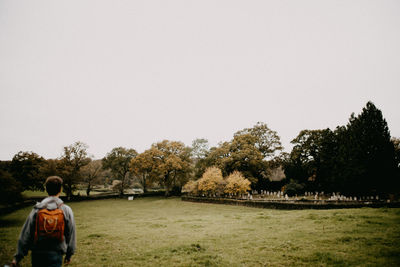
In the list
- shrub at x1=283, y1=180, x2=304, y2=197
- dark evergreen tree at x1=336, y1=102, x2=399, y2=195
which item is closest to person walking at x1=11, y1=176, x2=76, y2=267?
dark evergreen tree at x1=336, y1=102, x2=399, y2=195

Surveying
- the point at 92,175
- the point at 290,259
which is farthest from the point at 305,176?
the point at 92,175

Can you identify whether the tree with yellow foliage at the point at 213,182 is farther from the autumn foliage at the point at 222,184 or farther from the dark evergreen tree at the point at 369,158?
the dark evergreen tree at the point at 369,158

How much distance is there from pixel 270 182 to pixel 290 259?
40.6 m

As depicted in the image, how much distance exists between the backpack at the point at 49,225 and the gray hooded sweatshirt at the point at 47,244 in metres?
0.09

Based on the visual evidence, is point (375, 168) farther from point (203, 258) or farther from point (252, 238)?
point (203, 258)

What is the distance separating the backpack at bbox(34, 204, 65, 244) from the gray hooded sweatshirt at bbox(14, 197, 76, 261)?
3.7 inches

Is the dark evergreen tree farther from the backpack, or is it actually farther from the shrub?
the backpack

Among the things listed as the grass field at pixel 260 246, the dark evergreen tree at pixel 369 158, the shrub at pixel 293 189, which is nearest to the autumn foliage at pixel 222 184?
the shrub at pixel 293 189

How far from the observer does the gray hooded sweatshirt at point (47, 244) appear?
331 centimetres

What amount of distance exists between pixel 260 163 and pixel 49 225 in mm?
34743

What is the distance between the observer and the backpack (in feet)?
10.9

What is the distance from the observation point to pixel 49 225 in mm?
3361

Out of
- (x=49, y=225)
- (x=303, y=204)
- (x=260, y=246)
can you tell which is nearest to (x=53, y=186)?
(x=49, y=225)

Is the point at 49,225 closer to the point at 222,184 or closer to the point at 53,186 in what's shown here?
the point at 53,186
